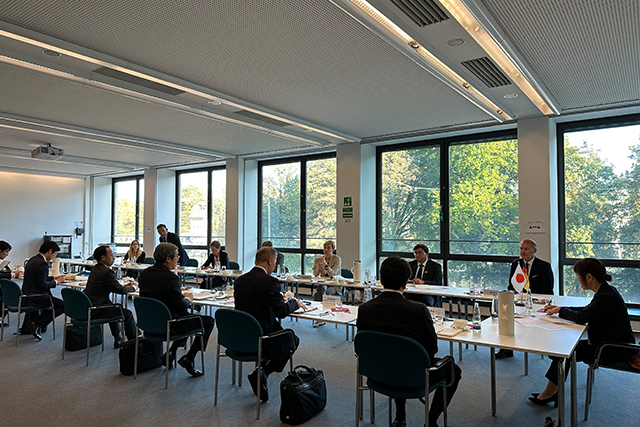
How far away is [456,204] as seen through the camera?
24.9ft

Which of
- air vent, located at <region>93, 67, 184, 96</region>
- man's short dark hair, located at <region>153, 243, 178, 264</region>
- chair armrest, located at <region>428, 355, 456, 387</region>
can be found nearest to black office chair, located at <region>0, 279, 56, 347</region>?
man's short dark hair, located at <region>153, 243, 178, 264</region>

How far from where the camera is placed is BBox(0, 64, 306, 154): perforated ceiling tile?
5023mm

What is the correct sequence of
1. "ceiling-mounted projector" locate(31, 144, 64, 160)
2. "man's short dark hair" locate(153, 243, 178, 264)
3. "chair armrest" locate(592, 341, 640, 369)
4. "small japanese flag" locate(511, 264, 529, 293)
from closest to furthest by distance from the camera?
"chair armrest" locate(592, 341, 640, 369), "man's short dark hair" locate(153, 243, 178, 264), "small japanese flag" locate(511, 264, 529, 293), "ceiling-mounted projector" locate(31, 144, 64, 160)

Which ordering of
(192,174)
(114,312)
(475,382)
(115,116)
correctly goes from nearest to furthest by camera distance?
1. (475,382)
2. (114,312)
3. (115,116)
4. (192,174)

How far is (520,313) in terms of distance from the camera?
374cm

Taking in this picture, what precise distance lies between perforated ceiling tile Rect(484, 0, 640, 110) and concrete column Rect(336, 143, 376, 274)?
3.71 meters

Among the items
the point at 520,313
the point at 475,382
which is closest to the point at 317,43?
the point at 520,313

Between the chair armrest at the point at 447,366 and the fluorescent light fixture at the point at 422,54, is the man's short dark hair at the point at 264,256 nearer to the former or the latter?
the chair armrest at the point at 447,366

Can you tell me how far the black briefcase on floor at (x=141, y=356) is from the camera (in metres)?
4.23

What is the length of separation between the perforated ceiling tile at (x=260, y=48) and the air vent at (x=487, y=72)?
461mm

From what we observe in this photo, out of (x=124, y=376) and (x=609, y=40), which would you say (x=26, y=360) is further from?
(x=609, y=40)

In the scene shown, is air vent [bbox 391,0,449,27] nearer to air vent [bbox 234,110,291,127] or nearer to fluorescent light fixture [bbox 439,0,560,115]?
fluorescent light fixture [bbox 439,0,560,115]

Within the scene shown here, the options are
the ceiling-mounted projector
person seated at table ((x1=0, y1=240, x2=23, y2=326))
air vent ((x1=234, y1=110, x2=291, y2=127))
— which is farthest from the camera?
the ceiling-mounted projector

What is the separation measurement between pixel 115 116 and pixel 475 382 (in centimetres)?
608
